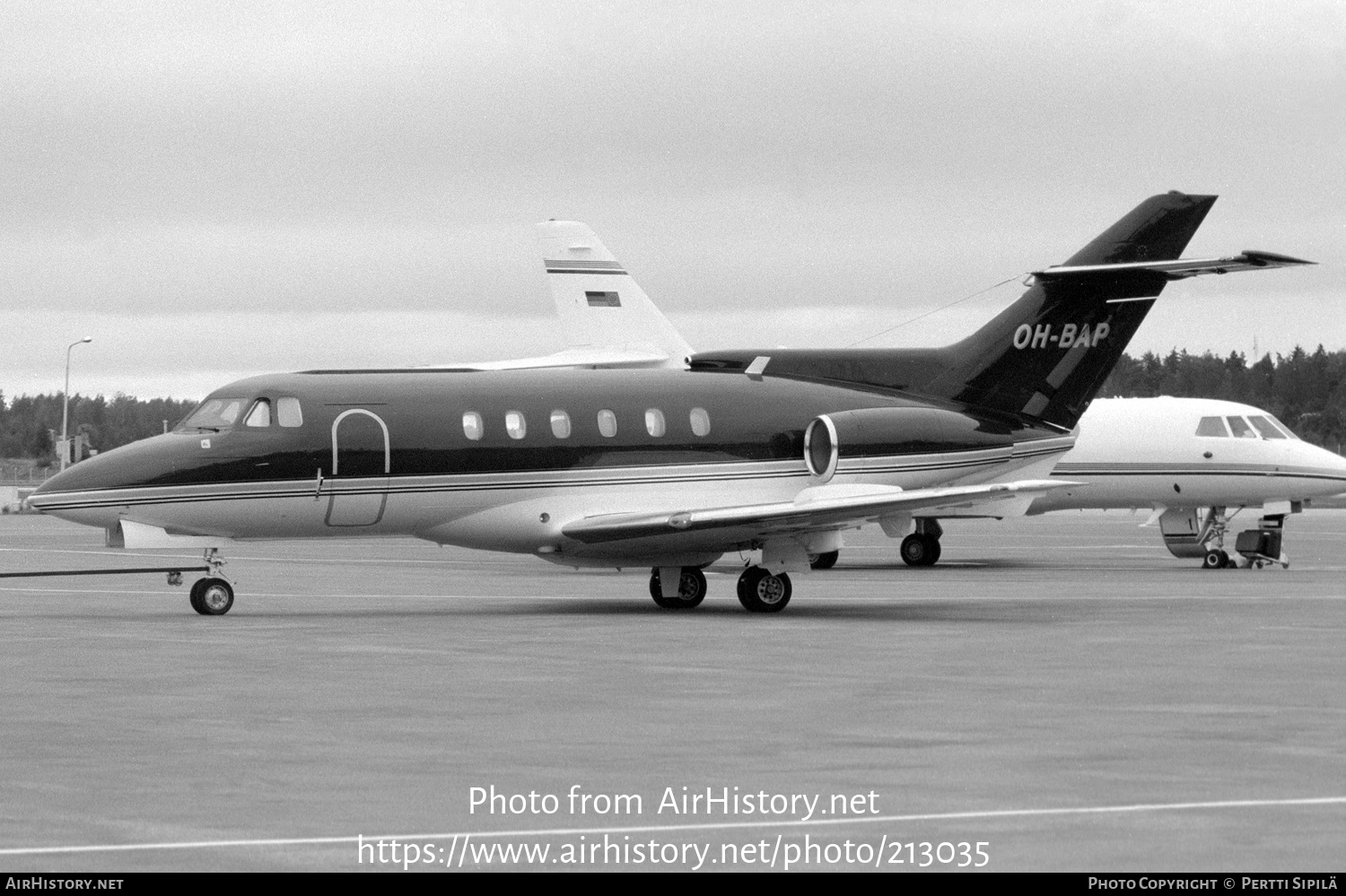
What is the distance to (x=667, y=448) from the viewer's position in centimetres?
2577

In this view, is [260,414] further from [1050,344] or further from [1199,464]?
[1199,464]

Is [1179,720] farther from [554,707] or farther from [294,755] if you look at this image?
[294,755]

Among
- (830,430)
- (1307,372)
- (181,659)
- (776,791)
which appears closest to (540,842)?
(776,791)

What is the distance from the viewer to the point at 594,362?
39.6 metres

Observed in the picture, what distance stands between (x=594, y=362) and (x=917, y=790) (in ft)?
96.8

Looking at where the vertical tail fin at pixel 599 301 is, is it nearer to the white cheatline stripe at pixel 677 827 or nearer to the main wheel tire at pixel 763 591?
the main wheel tire at pixel 763 591

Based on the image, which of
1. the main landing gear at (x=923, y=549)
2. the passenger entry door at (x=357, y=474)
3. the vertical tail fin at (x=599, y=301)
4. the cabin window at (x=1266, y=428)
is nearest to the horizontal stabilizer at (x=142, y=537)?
the passenger entry door at (x=357, y=474)

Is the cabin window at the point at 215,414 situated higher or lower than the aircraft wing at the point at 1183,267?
lower

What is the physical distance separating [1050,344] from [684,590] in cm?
663

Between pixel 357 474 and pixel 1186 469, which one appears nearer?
pixel 357 474

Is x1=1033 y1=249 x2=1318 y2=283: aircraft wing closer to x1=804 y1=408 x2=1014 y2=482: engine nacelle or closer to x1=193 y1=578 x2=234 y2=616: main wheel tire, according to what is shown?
x1=804 y1=408 x2=1014 y2=482: engine nacelle

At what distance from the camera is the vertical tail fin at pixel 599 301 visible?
4491 centimetres

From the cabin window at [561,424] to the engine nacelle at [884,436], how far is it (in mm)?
3264

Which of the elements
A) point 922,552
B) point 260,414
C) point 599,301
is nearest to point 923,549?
point 922,552
